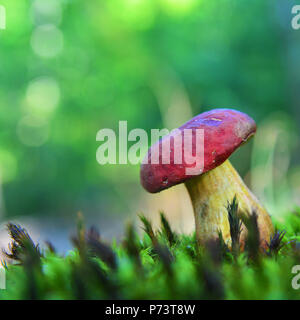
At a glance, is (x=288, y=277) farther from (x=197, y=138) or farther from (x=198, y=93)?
(x=198, y=93)

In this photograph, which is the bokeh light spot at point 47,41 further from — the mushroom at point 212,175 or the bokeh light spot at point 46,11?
the mushroom at point 212,175

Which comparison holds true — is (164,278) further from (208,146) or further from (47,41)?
(47,41)

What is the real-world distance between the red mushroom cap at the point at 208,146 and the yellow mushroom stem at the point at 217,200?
14cm

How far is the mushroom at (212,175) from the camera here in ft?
2.95

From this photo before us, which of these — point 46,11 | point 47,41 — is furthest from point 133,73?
point 46,11

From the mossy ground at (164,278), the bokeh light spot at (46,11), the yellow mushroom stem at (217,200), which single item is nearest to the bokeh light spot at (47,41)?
the bokeh light spot at (46,11)

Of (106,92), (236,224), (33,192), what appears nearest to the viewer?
(236,224)

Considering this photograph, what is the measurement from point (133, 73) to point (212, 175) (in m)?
6.92

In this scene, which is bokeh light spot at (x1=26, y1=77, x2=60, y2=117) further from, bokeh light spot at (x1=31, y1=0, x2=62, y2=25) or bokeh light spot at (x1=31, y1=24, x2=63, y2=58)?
bokeh light spot at (x1=31, y1=0, x2=62, y2=25)

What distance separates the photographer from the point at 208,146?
90 cm
